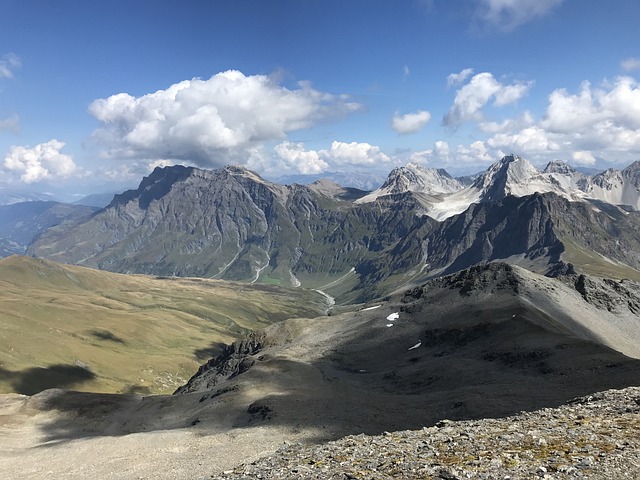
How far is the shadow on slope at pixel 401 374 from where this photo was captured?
6412cm

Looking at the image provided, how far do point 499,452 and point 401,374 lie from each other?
79400 mm

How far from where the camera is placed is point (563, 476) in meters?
20.5

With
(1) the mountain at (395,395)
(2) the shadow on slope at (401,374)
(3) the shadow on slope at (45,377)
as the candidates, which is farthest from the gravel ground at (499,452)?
(3) the shadow on slope at (45,377)

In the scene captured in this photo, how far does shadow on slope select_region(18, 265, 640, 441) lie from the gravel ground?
23740 millimetres

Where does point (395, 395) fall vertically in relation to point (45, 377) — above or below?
above

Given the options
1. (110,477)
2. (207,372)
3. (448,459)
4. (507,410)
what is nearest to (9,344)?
(207,372)

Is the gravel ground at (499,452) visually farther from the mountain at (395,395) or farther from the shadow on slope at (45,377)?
the shadow on slope at (45,377)

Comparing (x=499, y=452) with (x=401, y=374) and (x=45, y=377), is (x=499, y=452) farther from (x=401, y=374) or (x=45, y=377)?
(x=45, y=377)

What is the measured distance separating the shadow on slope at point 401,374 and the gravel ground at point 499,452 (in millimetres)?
23740

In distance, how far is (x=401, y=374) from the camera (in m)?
102

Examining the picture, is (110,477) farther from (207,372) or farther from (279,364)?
(207,372)

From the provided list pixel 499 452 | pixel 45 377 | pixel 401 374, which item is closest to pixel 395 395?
pixel 401 374

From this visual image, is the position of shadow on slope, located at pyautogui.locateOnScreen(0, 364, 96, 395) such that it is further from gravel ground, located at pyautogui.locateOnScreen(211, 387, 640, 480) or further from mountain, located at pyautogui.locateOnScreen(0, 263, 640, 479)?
gravel ground, located at pyautogui.locateOnScreen(211, 387, 640, 480)

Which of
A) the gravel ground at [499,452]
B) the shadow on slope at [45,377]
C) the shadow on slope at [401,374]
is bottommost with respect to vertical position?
the shadow on slope at [45,377]
